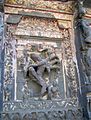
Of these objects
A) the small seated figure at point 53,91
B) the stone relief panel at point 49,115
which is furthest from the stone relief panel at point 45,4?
the stone relief panel at point 49,115

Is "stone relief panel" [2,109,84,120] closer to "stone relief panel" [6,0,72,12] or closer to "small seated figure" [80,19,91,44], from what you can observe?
"small seated figure" [80,19,91,44]

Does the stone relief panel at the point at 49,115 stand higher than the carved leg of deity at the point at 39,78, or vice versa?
the carved leg of deity at the point at 39,78

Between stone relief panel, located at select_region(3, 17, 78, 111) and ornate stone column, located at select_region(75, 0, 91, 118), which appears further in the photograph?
ornate stone column, located at select_region(75, 0, 91, 118)

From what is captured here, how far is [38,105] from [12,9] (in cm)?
221

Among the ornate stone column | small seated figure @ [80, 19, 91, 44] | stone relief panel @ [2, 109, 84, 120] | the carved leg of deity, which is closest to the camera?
stone relief panel @ [2, 109, 84, 120]

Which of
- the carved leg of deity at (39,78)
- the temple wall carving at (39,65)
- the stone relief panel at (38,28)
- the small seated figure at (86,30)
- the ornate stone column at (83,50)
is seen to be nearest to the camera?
the temple wall carving at (39,65)

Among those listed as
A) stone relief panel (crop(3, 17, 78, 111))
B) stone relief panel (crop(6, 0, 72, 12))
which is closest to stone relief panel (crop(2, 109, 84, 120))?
stone relief panel (crop(3, 17, 78, 111))

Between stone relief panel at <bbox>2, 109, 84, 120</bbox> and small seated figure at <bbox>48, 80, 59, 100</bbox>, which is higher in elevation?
small seated figure at <bbox>48, 80, 59, 100</bbox>

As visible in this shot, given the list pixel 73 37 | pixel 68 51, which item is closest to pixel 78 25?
pixel 73 37

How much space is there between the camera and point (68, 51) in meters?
5.41

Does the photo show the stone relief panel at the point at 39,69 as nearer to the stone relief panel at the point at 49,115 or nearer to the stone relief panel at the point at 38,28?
the stone relief panel at the point at 38,28

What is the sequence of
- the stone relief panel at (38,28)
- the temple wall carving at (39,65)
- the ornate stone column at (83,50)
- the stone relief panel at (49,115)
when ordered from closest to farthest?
the stone relief panel at (49,115) < the temple wall carving at (39,65) < the ornate stone column at (83,50) < the stone relief panel at (38,28)

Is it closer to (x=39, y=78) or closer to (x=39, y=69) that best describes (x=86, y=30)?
(x=39, y=69)

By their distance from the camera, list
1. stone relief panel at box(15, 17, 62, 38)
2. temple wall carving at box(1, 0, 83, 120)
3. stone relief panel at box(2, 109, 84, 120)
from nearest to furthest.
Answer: stone relief panel at box(2, 109, 84, 120) → temple wall carving at box(1, 0, 83, 120) → stone relief panel at box(15, 17, 62, 38)
